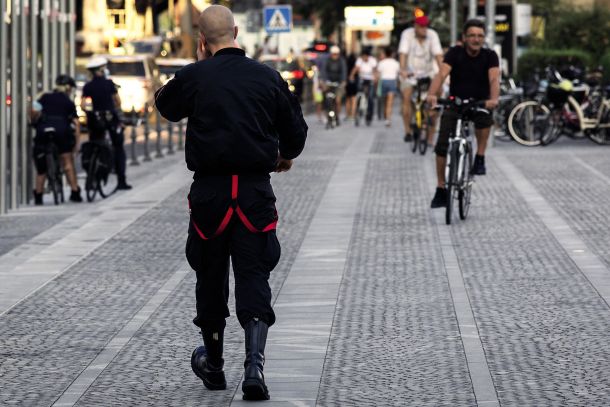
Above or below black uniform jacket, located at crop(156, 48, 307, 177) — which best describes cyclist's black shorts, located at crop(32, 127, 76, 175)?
below

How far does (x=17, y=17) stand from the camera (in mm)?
19828

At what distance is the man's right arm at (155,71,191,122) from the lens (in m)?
7.44

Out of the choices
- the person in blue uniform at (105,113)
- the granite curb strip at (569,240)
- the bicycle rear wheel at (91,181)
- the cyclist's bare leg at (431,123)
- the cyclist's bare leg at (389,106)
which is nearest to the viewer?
the granite curb strip at (569,240)

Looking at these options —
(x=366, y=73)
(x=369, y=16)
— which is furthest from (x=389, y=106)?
(x=369, y=16)

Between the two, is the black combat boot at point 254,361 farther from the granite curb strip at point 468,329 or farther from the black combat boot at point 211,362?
the granite curb strip at point 468,329

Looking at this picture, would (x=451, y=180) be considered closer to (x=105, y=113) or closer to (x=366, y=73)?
(x=105, y=113)

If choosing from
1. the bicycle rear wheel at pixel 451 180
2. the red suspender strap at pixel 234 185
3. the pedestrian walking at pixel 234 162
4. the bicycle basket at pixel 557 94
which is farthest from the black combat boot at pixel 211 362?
the bicycle basket at pixel 557 94

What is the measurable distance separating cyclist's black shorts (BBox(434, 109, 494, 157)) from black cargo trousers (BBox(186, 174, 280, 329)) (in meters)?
8.63

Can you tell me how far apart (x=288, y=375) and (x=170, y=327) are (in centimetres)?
160

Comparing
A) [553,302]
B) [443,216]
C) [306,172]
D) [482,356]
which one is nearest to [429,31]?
[306,172]

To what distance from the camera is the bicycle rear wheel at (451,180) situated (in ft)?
49.3

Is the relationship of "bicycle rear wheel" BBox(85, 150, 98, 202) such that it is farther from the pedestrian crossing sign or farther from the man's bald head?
the pedestrian crossing sign

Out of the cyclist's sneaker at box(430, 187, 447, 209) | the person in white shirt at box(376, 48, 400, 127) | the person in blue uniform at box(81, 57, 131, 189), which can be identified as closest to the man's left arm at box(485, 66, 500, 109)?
the cyclist's sneaker at box(430, 187, 447, 209)

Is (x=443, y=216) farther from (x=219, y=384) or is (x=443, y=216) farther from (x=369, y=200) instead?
(x=219, y=384)
